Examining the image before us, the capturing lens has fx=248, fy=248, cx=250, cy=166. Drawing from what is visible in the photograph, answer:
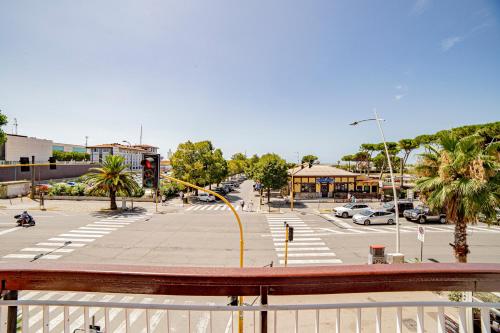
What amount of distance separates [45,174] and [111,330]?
66.1 m

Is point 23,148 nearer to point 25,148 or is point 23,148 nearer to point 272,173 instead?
point 25,148

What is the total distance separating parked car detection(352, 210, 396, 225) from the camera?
24.2m

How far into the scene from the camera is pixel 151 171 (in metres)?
9.11

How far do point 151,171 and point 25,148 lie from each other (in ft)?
236

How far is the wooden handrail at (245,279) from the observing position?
1725mm

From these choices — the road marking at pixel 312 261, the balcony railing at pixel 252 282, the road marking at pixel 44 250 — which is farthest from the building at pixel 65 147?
the balcony railing at pixel 252 282

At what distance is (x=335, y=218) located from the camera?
90.0 ft

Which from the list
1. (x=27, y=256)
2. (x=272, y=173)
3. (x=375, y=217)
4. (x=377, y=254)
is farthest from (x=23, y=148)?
(x=377, y=254)

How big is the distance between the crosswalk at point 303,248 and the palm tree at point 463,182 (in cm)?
685

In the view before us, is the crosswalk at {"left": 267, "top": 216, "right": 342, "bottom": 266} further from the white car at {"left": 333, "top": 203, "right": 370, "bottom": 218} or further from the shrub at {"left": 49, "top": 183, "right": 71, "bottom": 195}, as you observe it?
the shrub at {"left": 49, "top": 183, "right": 71, "bottom": 195}

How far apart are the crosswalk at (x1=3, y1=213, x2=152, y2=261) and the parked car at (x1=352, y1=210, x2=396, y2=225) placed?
2236 cm

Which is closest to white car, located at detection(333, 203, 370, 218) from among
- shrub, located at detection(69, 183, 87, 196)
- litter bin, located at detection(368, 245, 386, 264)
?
litter bin, located at detection(368, 245, 386, 264)

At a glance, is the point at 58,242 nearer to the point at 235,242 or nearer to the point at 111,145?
the point at 235,242

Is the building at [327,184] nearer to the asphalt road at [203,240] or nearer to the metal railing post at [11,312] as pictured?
the asphalt road at [203,240]
